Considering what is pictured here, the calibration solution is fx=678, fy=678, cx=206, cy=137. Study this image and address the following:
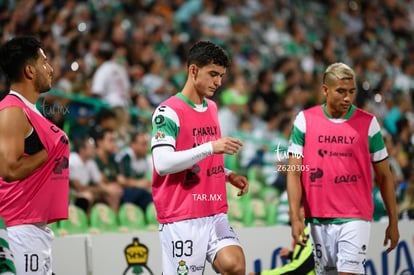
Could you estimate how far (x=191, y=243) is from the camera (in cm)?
438

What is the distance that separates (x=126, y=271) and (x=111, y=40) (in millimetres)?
6028

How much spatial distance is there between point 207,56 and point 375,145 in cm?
154

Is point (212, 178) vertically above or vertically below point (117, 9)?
below

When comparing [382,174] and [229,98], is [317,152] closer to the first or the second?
[382,174]

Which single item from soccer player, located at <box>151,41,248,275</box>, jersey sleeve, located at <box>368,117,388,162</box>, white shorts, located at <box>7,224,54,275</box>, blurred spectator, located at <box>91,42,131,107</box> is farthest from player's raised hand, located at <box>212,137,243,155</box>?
blurred spectator, located at <box>91,42,131,107</box>

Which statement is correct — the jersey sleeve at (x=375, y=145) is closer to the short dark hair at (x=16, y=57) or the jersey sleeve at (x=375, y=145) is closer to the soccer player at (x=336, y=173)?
the soccer player at (x=336, y=173)

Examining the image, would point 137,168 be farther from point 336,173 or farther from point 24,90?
point 24,90

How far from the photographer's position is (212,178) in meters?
4.49

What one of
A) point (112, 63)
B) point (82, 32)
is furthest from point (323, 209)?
point (82, 32)

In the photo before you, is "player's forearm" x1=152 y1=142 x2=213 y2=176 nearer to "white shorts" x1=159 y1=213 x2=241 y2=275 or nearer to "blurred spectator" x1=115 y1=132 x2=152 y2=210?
"white shorts" x1=159 y1=213 x2=241 y2=275

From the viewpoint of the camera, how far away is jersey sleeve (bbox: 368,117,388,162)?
5.11 metres

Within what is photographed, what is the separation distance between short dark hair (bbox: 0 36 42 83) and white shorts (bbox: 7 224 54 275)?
916 millimetres

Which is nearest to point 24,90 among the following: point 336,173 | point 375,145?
point 336,173

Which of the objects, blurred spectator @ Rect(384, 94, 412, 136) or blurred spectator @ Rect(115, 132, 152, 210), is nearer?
blurred spectator @ Rect(115, 132, 152, 210)
